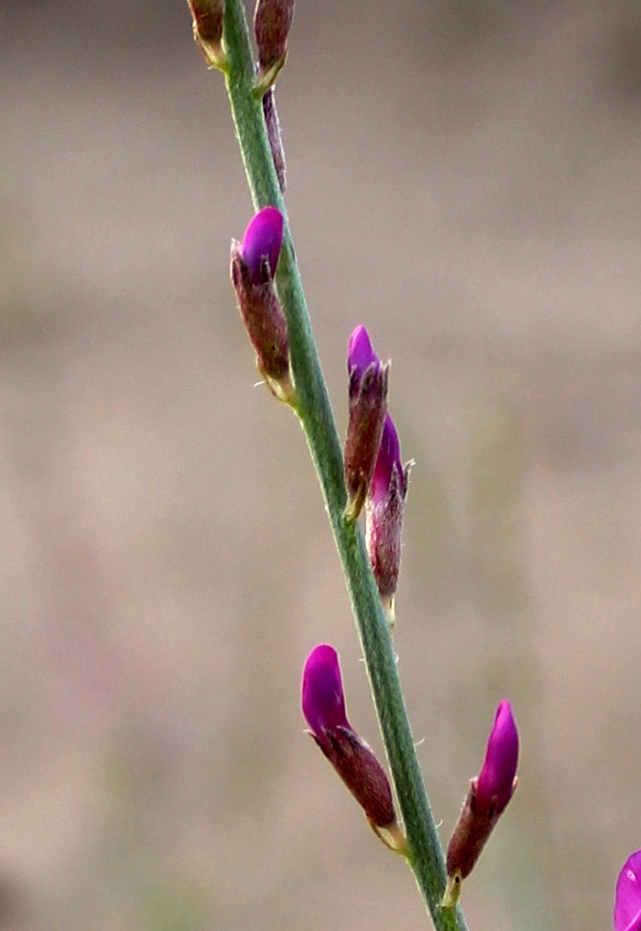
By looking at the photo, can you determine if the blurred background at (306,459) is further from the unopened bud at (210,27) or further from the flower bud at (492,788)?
the unopened bud at (210,27)

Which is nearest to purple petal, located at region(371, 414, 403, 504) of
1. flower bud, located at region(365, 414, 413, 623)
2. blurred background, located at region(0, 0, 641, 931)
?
flower bud, located at region(365, 414, 413, 623)

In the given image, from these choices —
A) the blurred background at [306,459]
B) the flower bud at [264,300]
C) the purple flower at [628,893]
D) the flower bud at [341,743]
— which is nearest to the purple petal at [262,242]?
the flower bud at [264,300]

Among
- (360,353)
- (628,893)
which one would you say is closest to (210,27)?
(360,353)

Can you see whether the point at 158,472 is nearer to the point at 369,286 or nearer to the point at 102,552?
the point at 102,552

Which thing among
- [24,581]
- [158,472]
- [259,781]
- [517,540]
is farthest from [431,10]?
[259,781]

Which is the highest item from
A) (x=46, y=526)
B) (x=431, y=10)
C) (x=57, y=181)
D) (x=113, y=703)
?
(x=431, y=10)

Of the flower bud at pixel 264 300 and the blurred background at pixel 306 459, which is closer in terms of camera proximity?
the flower bud at pixel 264 300

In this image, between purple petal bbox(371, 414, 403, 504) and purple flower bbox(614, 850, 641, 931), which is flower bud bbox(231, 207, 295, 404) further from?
purple flower bbox(614, 850, 641, 931)
